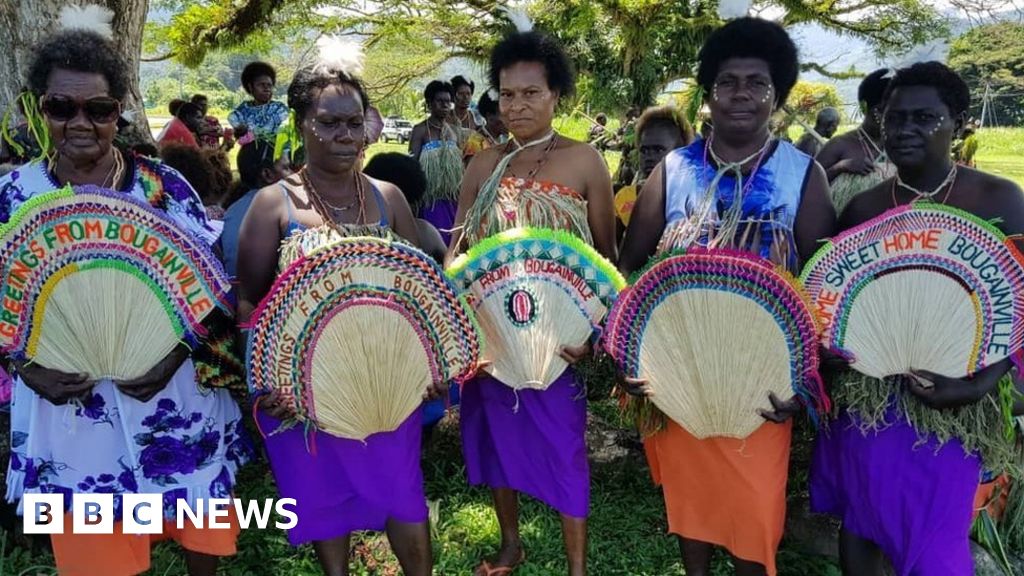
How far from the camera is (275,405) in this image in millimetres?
2240

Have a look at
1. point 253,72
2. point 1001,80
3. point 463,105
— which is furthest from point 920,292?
point 1001,80

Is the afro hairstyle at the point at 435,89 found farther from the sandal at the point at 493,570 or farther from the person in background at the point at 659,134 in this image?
the sandal at the point at 493,570

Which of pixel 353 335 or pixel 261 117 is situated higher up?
pixel 261 117

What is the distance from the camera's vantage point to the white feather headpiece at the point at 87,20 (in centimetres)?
235

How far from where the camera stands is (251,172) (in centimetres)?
412

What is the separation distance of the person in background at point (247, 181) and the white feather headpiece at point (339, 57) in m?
1.26

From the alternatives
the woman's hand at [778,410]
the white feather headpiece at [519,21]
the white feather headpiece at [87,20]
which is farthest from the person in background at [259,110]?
the woman's hand at [778,410]

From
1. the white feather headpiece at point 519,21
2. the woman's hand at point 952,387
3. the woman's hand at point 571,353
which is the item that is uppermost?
the white feather headpiece at point 519,21

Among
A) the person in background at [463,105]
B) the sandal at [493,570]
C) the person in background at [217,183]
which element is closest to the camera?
the sandal at [493,570]

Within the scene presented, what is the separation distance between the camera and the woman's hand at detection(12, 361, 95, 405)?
2.18m

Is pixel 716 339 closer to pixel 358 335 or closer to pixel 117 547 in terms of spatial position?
pixel 358 335

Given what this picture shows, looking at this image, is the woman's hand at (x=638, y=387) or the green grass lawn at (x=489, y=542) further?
the green grass lawn at (x=489, y=542)

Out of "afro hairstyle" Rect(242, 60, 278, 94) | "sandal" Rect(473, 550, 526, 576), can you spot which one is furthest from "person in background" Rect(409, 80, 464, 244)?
"sandal" Rect(473, 550, 526, 576)

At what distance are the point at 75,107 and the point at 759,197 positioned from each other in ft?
6.80
